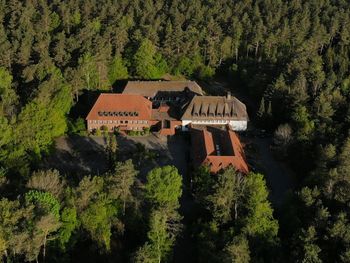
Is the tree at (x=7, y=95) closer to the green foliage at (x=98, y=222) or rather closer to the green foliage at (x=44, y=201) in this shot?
the green foliage at (x=44, y=201)

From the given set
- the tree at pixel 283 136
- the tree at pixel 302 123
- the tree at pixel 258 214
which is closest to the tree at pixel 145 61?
the tree at pixel 302 123

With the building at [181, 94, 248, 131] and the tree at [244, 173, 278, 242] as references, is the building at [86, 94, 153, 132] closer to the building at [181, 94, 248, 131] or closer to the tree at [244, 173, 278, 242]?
the building at [181, 94, 248, 131]

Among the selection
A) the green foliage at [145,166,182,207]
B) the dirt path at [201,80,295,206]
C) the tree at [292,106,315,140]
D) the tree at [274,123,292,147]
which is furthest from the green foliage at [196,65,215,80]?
the green foliage at [145,166,182,207]

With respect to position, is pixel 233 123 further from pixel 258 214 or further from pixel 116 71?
pixel 258 214

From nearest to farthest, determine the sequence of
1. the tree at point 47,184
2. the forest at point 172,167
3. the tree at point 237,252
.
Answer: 1. the tree at point 237,252
2. the forest at point 172,167
3. the tree at point 47,184

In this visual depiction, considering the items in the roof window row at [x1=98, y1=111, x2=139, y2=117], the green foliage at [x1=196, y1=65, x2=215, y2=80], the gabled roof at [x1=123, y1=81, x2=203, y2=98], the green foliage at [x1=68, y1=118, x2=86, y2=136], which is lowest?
the green foliage at [x1=196, y1=65, x2=215, y2=80]

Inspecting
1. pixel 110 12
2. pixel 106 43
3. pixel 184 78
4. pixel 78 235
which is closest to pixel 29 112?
pixel 78 235
